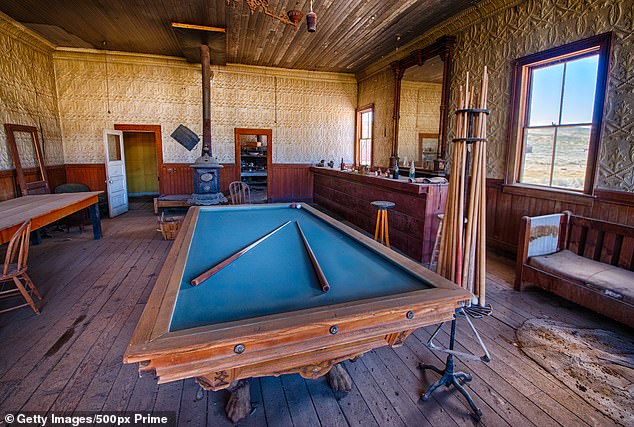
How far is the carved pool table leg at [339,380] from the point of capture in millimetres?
2055

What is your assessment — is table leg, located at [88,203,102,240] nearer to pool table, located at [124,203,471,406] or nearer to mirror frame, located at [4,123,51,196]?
mirror frame, located at [4,123,51,196]

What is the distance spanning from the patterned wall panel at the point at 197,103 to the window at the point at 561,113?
18.9 ft

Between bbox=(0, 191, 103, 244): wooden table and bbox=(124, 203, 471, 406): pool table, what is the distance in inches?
84.8

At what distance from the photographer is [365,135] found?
9.47 m

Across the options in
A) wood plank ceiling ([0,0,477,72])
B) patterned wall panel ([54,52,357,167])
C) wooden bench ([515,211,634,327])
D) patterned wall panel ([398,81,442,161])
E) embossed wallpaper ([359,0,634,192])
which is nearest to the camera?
wooden bench ([515,211,634,327])

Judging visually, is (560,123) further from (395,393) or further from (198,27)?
(198,27)

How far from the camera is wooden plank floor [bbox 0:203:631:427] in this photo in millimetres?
1875

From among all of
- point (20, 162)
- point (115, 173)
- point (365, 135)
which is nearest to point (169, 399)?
point (20, 162)

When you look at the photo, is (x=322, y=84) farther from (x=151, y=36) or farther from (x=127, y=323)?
(x=127, y=323)

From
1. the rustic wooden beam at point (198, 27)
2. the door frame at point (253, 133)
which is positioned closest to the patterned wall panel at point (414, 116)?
the door frame at point (253, 133)

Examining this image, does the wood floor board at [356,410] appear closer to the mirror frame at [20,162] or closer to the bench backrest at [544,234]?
the bench backrest at [544,234]

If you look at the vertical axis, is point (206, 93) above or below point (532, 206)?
above

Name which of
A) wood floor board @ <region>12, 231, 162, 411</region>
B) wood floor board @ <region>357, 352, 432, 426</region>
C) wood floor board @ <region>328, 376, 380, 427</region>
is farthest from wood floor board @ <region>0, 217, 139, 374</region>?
wood floor board @ <region>357, 352, 432, 426</region>

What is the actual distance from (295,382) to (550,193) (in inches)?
152
